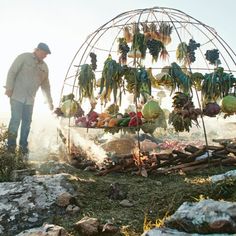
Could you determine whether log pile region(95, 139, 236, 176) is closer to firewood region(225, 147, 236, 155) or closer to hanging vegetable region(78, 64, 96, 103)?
firewood region(225, 147, 236, 155)

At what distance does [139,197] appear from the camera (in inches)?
216

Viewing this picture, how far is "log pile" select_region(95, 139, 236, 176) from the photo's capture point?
6.83 metres

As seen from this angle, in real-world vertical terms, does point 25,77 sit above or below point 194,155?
above

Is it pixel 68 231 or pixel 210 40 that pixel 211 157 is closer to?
pixel 210 40

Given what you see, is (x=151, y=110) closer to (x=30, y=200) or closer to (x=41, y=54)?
(x=30, y=200)

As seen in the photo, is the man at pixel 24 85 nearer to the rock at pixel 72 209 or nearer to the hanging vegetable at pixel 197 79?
the hanging vegetable at pixel 197 79

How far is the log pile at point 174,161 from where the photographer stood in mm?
6828

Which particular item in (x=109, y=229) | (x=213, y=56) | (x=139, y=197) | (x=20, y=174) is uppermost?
(x=213, y=56)

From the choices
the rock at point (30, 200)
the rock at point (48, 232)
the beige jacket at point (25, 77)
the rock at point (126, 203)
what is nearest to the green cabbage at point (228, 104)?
the rock at point (126, 203)

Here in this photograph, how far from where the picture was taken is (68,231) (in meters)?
4.47

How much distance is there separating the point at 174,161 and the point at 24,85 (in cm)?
321

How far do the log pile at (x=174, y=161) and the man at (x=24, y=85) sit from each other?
1.89 meters

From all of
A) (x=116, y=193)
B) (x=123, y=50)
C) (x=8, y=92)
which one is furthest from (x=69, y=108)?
(x=116, y=193)

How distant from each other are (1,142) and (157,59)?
3136mm
